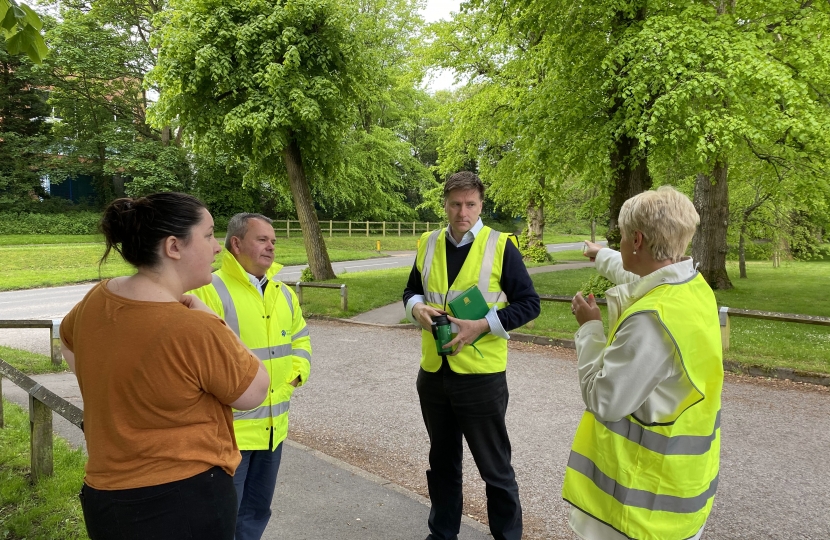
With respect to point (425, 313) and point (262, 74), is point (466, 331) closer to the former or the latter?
point (425, 313)

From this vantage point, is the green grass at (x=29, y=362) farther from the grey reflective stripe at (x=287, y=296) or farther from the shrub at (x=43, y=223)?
the shrub at (x=43, y=223)

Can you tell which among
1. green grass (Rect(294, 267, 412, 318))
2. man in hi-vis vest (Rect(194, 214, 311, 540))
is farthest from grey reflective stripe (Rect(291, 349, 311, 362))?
green grass (Rect(294, 267, 412, 318))

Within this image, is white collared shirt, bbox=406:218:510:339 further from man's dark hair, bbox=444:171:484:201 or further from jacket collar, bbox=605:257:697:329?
jacket collar, bbox=605:257:697:329

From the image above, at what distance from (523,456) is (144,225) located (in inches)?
168

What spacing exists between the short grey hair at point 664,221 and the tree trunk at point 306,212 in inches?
615

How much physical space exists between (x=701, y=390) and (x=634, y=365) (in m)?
0.25

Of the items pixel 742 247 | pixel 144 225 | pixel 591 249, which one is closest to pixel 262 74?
pixel 591 249

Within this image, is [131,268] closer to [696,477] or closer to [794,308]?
[696,477]

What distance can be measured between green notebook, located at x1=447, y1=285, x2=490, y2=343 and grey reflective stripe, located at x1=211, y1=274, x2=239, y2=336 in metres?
1.20

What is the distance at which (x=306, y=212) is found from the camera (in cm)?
1728

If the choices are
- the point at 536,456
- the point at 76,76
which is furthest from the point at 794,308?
the point at 76,76

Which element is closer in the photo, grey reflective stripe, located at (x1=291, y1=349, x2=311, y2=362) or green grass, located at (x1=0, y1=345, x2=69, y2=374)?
grey reflective stripe, located at (x1=291, y1=349, x2=311, y2=362)

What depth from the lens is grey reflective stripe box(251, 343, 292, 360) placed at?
9.89 ft

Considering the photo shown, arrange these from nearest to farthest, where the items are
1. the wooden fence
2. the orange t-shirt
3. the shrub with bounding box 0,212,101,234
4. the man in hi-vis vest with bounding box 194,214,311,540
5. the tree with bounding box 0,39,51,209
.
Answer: the orange t-shirt
the man in hi-vis vest with bounding box 194,214,311,540
the shrub with bounding box 0,212,101,234
the tree with bounding box 0,39,51,209
the wooden fence
